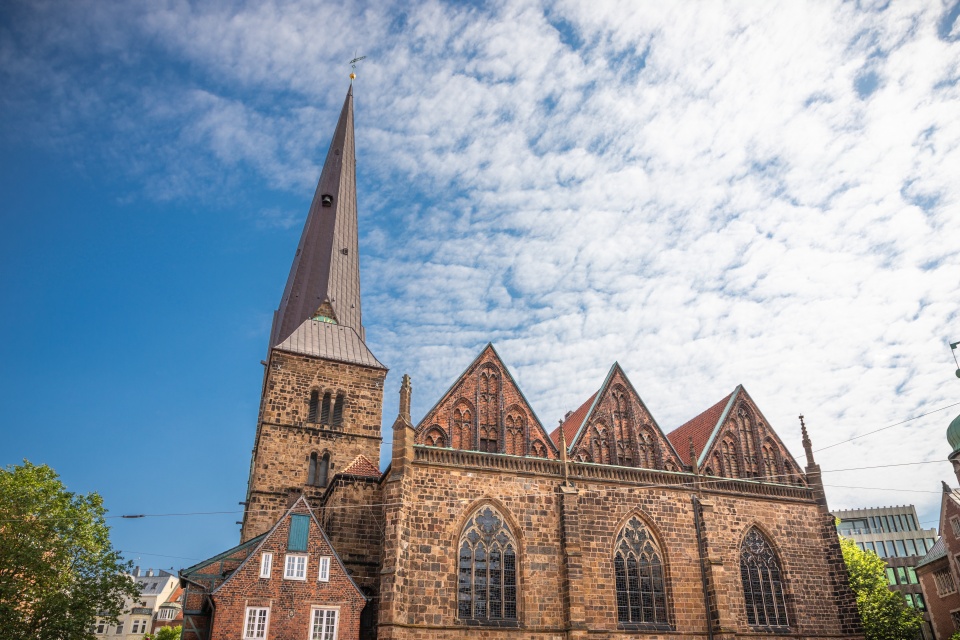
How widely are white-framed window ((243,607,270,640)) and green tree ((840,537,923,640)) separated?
28.3m

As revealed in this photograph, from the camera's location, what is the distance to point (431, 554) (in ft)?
74.0

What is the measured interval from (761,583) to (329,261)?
26984 mm

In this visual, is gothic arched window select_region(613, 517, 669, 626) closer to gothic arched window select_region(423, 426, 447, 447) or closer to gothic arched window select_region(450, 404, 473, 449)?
gothic arched window select_region(450, 404, 473, 449)

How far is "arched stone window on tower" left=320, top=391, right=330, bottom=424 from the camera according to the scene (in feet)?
110

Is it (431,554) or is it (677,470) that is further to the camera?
(677,470)

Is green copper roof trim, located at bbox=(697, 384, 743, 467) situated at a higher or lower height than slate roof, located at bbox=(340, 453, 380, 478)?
higher

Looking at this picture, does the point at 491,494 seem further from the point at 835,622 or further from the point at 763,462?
the point at 835,622

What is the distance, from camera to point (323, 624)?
71.4 ft

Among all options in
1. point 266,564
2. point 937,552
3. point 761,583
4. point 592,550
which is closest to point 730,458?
point 761,583

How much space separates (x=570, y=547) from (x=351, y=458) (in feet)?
42.7

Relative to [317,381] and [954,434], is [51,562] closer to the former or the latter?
[317,381]

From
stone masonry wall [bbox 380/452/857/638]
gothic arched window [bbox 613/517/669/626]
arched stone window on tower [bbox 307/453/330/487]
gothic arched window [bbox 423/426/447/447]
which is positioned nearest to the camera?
stone masonry wall [bbox 380/452/857/638]

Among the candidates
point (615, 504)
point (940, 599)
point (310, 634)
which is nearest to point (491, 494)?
point (615, 504)

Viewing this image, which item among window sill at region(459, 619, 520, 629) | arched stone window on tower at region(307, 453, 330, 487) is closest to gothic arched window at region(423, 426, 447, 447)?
window sill at region(459, 619, 520, 629)
